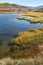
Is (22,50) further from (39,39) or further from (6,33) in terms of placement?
(6,33)

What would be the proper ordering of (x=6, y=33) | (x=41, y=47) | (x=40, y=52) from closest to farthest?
(x=40, y=52)
(x=41, y=47)
(x=6, y=33)

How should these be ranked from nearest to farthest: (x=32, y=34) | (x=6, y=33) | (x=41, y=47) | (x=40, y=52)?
(x=40, y=52), (x=41, y=47), (x=32, y=34), (x=6, y=33)

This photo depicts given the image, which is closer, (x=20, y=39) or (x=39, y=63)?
(x=39, y=63)

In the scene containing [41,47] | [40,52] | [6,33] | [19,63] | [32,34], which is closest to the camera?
[19,63]

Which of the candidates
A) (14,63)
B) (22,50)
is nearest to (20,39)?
(22,50)

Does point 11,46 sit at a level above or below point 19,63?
below

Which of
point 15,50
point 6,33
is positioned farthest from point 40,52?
point 6,33

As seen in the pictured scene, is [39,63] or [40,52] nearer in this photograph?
[39,63]

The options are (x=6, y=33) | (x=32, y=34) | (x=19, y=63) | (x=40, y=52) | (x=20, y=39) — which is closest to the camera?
(x=19, y=63)

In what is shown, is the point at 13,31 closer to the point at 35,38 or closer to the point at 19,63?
the point at 35,38
